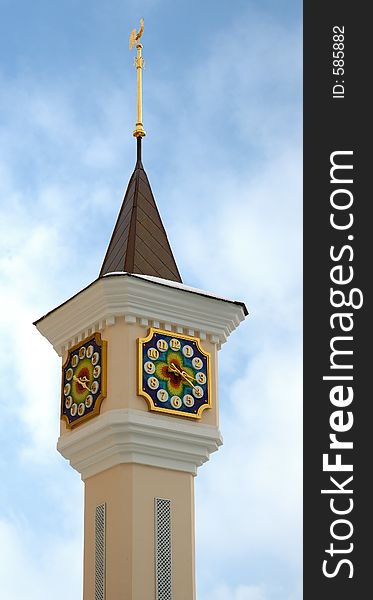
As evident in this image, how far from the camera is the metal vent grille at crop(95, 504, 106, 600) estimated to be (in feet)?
46.6

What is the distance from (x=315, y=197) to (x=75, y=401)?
4.32 metres

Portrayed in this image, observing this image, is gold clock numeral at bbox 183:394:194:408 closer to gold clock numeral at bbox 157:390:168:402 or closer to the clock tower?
the clock tower

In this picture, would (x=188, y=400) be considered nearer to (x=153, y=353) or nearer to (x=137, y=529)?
(x=153, y=353)

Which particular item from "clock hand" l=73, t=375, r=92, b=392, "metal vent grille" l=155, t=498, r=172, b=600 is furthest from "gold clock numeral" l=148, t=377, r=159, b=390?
"metal vent grille" l=155, t=498, r=172, b=600

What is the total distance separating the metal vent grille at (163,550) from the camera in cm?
1402

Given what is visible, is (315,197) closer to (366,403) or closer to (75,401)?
(366,403)

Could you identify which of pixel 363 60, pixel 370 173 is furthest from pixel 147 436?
pixel 363 60

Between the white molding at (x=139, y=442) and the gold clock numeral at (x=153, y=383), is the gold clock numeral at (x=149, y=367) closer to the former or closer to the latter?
the gold clock numeral at (x=153, y=383)

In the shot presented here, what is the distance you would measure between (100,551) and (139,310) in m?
3.01

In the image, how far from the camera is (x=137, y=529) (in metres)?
14.1

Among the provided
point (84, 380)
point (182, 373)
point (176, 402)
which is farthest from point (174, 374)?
point (84, 380)

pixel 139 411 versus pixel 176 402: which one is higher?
pixel 176 402

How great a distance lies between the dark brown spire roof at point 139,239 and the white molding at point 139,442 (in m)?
2.08

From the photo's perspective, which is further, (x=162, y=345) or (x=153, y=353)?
(x=162, y=345)
